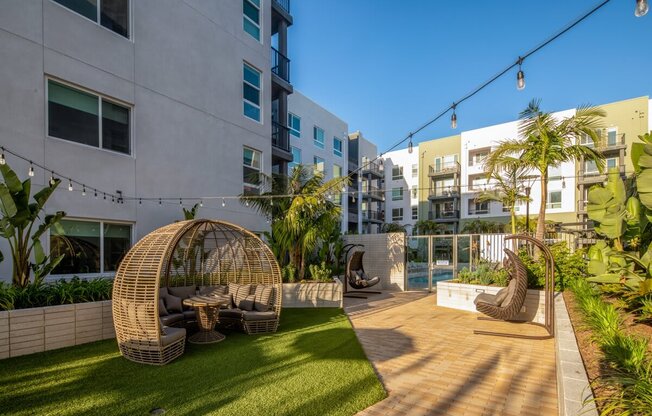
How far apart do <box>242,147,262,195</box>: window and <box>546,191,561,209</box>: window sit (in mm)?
23780

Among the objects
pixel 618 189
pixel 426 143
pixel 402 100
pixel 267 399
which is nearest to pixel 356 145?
pixel 426 143

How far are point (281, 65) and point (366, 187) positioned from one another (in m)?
19.6

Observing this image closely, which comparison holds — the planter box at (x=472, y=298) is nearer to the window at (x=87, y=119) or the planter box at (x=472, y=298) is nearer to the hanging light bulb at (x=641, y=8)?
the hanging light bulb at (x=641, y=8)

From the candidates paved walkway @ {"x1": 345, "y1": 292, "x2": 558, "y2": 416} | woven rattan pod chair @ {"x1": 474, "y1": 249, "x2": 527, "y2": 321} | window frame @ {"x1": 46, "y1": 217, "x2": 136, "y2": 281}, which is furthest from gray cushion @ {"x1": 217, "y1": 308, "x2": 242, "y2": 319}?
woven rattan pod chair @ {"x1": 474, "y1": 249, "x2": 527, "y2": 321}

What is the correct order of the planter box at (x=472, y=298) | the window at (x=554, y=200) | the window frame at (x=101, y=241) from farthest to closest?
the window at (x=554, y=200)
the window frame at (x=101, y=241)
the planter box at (x=472, y=298)

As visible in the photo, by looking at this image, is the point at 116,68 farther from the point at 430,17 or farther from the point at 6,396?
the point at 430,17

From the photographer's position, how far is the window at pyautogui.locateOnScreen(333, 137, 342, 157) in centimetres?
2737

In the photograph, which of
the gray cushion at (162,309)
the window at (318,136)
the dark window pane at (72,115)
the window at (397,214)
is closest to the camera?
the gray cushion at (162,309)

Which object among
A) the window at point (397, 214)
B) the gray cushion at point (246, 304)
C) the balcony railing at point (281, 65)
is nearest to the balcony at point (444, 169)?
the window at point (397, 214)

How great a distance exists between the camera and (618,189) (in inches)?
258

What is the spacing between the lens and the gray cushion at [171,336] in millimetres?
5391

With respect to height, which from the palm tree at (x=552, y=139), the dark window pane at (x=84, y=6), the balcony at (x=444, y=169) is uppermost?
the dark window pane at (x=84, y=6)

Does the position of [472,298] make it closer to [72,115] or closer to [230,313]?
[230,313]

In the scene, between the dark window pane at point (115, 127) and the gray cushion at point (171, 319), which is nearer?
the gray cushion at point (171, 319)
